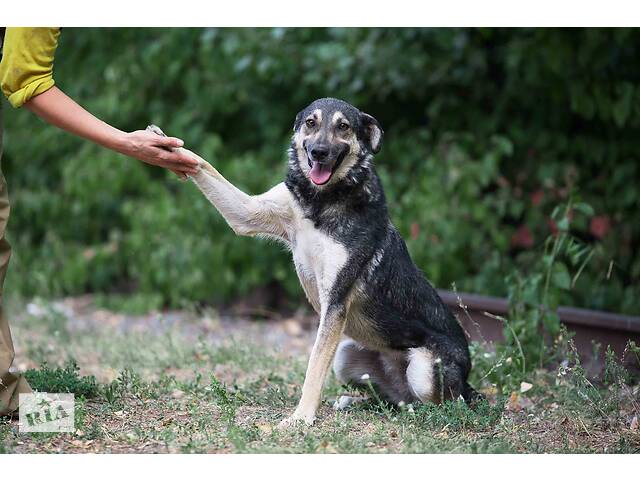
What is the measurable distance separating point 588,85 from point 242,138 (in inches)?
171

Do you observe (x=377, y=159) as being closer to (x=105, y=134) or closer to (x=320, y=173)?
(x=320, y=173)

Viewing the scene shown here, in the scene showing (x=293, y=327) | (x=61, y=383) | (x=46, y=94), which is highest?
(x=46, y=94)

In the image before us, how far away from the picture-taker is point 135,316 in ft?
31.8

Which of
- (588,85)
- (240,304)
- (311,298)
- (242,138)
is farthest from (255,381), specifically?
(242,138)

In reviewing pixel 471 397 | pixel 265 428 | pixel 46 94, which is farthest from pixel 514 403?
pixel 46 94

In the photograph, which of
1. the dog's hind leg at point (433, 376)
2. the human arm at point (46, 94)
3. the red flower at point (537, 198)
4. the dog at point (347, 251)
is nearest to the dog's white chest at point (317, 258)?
the dog at point (347, 251)

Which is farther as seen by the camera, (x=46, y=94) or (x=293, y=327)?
(x=293, y=327)

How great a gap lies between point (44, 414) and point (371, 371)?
6.35 feet

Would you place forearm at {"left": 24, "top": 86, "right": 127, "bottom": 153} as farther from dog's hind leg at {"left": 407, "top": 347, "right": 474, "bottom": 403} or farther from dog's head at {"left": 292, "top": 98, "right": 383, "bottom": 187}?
dog's hind leg at {"left": 407, "top": 347, "right": 474, "bottom": 403}

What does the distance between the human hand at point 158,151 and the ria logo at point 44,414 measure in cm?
137

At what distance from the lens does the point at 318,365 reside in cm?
480

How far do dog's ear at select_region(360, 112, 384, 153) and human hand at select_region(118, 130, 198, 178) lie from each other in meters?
0.98

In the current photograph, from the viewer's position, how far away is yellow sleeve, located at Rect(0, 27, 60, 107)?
438cm

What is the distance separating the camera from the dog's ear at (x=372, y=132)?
5101 mm
